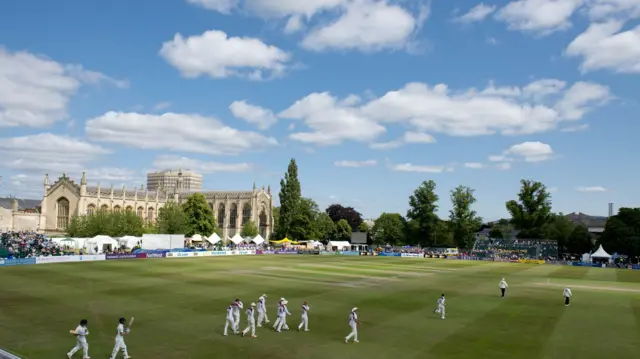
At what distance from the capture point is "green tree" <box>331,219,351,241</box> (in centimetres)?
13650

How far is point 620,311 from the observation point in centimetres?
3045

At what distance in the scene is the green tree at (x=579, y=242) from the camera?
9956cm

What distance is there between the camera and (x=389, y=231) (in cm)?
13600

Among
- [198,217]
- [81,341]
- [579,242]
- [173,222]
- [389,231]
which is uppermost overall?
[198,217]

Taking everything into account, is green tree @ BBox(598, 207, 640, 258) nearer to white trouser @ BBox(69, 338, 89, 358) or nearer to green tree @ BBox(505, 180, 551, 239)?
green tree @ BBox(505, 180, 551, 239)

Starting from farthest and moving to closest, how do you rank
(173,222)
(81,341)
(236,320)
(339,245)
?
(339,245), (173,222), (236,320), (81,341)

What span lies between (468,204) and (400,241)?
2391 cm

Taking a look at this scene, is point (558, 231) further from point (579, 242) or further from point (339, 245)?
point (339, 245)

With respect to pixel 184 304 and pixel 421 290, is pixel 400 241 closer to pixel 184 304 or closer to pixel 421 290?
pixel 421 290

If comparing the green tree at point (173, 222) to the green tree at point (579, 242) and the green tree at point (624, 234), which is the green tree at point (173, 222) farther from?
the green tree at point (624, 234)

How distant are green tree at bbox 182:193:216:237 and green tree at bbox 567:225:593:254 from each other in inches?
3057

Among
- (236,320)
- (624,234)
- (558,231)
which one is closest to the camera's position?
(236,320)

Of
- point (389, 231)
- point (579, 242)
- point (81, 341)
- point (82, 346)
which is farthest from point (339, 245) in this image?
point (81, 341)

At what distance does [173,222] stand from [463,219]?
6620 cm
